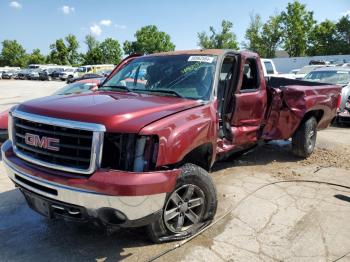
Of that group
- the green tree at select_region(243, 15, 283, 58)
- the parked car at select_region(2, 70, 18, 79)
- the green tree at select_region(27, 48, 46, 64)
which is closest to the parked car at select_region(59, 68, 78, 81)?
the parked car at select_region(2, 70, 18, 79)

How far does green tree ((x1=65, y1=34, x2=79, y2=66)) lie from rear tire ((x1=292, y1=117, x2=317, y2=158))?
258ft

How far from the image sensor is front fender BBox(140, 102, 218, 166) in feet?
10.2

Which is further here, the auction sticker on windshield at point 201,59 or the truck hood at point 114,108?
the auction sticker on windshield at point 201,59

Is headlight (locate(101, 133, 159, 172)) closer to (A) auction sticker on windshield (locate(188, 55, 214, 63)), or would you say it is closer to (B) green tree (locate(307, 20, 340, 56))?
(A) auction sticker on windshield (locate(188, 55, 214, 63))

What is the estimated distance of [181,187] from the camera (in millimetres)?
3518

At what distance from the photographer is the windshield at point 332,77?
469 inches

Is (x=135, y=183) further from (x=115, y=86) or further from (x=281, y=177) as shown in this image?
(x=281, y=177)

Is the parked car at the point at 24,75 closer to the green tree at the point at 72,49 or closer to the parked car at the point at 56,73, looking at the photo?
the parked car at the point at 56,73

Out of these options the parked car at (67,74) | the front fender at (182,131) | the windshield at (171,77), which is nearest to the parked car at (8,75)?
the parked car at (67,74)

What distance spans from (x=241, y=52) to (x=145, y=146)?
2.86 metres

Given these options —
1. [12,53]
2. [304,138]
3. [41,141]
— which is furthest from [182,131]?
[12,53]

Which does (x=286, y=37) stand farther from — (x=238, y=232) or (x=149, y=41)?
(x=238, y=232)

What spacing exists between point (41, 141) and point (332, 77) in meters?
11.4

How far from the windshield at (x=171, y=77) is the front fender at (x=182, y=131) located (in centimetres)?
37
